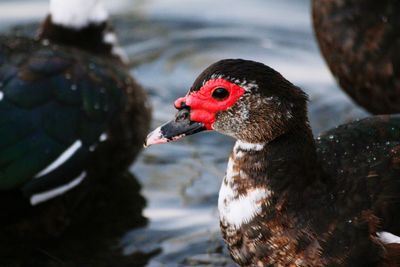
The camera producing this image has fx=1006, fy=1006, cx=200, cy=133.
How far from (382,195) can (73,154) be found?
6.63 feet

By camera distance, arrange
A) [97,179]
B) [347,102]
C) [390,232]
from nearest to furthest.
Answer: [390,232], [97,179], [347,102]

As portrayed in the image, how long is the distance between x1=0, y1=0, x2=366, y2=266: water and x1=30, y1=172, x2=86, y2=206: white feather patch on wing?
1.40 ft

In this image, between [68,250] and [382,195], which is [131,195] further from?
[382,195]

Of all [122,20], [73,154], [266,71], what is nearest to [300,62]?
[122,20]

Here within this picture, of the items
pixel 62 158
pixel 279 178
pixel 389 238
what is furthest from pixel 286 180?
pixel 62 158

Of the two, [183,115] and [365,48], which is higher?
[365,48]

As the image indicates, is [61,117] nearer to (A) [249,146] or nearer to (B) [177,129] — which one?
(B) [177,129]

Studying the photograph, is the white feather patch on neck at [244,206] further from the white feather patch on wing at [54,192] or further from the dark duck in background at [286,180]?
the white feather patch on wing at [54,192]

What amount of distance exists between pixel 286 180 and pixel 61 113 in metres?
1.73

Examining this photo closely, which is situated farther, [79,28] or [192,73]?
[192,73]

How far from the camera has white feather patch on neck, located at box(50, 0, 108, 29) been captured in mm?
6707

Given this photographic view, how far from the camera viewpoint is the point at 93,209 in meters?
6.17

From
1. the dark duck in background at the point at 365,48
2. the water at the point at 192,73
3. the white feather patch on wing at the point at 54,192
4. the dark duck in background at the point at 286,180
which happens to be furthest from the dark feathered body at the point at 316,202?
the dark duck in background at the point at 365,48

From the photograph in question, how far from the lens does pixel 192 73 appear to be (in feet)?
26.0
